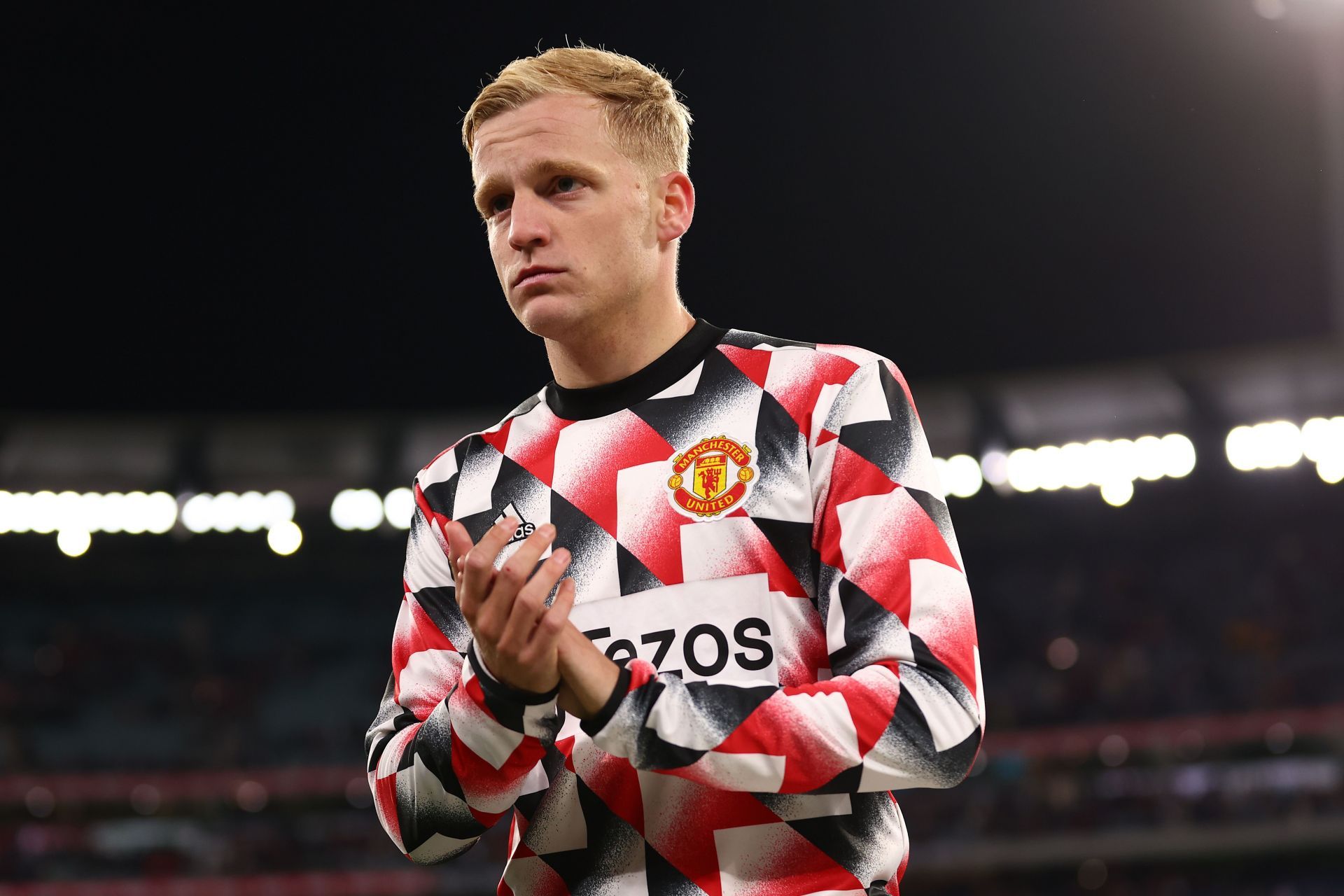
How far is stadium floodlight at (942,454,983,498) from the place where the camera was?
17.5 m

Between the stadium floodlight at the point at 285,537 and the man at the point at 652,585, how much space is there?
693 inches

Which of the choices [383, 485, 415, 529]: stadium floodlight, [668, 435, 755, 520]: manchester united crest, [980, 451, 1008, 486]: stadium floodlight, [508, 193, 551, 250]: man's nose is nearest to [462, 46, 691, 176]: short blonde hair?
[508, 193, 551, 250]: man's nose

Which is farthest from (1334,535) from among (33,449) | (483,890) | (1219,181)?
(33,449)

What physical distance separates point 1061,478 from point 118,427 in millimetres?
13032

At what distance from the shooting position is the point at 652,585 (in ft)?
6.07

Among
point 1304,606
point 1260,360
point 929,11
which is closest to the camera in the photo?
point 929,11

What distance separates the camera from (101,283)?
47.0 ft

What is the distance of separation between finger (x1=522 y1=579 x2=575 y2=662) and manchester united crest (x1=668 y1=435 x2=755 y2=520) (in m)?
0.40

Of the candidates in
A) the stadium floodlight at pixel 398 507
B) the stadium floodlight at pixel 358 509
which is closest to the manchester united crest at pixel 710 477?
the stadium floodlight at pixel 398 507

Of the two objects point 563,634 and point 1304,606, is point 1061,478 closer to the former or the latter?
point 1304,606

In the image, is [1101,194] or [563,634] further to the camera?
[1101,194]

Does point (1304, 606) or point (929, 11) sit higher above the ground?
point (929, 11)

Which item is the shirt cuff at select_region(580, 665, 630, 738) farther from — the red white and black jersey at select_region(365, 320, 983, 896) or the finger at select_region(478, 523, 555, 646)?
the finger at select_region(478, 523, 555, 646)

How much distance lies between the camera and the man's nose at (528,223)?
1911 mm
